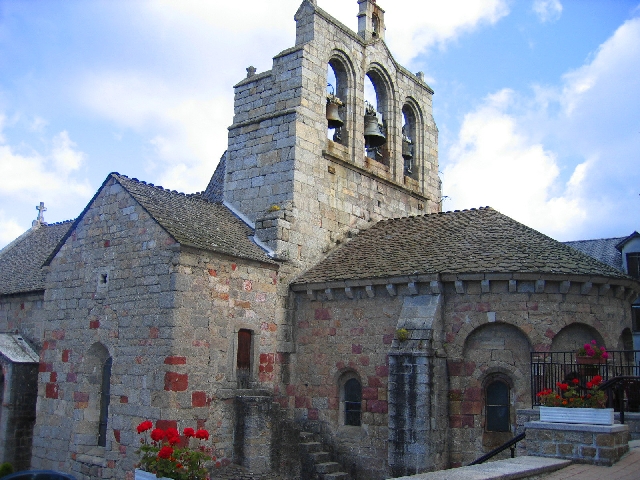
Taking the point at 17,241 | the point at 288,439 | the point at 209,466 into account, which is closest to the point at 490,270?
the point at 288,439

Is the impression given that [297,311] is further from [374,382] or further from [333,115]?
[333,115]

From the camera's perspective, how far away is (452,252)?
1477cm

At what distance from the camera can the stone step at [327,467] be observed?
14529 mm

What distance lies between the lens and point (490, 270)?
13.4m

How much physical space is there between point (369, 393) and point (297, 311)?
2948 mm

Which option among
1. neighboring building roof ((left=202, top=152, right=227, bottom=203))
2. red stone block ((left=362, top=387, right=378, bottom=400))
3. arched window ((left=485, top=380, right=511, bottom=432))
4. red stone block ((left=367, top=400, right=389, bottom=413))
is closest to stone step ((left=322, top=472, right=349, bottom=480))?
red stone block ((left=367, top=400, right=389, bottom=413))

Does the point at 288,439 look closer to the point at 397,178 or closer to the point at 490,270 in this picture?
the point at 490,270

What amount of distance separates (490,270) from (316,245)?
5.40 metres

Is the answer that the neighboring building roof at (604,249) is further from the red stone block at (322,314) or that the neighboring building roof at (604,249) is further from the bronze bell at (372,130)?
the red stone block at (322,314)

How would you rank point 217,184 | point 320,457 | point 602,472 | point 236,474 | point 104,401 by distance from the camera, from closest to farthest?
1. point 602,472
2. point 236,474
3. point 320,457
4. point 104,401
5. point 217,184

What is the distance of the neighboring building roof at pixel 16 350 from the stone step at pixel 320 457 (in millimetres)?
8493

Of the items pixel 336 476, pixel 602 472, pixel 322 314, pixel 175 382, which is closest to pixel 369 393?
pixel 336 476

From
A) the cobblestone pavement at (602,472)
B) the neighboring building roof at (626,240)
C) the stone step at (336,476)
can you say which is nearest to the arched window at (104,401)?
the stone step at (336,476)

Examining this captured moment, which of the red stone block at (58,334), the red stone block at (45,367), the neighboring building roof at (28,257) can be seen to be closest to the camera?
the red stone block at (58,334)
